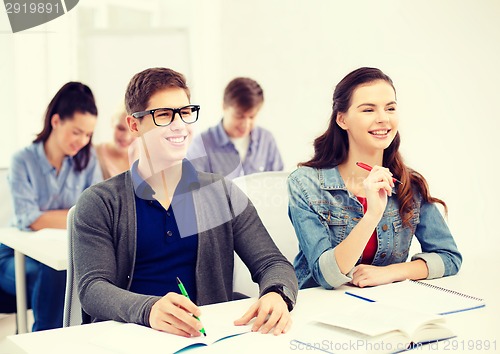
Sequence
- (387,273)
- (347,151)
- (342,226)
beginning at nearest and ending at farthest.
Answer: (387,273)
(342,226)
(347,151)

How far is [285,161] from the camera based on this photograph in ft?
15.4

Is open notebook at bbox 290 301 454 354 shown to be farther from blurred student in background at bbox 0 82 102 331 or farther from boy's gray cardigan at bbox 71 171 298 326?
blurred student in background at bbox 0 82 102 331

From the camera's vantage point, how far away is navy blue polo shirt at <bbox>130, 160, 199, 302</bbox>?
1500mm

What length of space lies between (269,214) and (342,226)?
31 cm

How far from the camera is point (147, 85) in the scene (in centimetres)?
146

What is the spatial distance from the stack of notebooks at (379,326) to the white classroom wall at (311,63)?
2271 mm

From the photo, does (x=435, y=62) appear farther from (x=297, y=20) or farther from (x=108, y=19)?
(x=108, y=19)

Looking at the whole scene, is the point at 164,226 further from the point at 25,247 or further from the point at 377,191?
the point at 25,247

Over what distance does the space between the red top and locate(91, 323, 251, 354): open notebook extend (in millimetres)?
549

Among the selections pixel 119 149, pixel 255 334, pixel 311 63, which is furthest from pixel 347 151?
pixel 311 63

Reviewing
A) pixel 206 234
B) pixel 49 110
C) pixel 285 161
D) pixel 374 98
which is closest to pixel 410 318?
pixel 206 234

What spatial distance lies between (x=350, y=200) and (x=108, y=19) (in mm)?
3182

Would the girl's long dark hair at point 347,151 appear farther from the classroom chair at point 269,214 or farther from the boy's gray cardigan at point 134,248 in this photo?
the boy's gray cardigan at point 134,248

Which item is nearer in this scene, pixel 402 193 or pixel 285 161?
pixel 402 193
